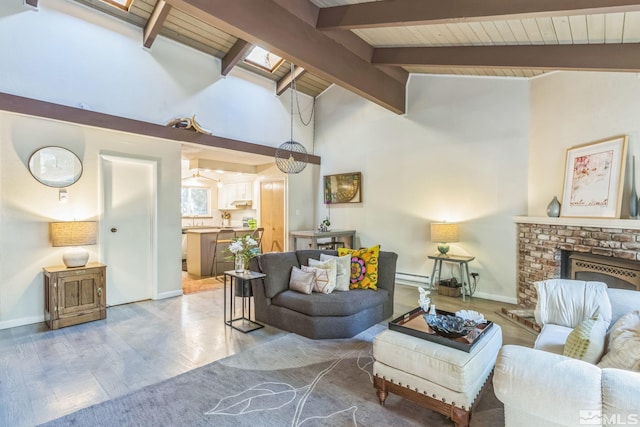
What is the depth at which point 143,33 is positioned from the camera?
454cm

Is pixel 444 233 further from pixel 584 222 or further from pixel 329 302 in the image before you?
pixel 329 302

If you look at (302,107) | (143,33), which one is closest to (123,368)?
(143,33)

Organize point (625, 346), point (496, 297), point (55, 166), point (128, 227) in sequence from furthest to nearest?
point (496, 297) < point (128, 227) < point (55, 166) < point (625, 346)

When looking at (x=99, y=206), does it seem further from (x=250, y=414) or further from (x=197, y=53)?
(x=250, y=414)

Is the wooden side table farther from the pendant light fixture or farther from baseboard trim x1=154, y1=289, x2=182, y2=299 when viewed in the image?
baseboard trim x1=154, y1=289, x2=182, y2=299

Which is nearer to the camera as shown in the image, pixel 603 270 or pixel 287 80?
pixel 603 270

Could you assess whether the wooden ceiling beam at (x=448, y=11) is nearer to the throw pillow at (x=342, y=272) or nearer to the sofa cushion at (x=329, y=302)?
the throw pillow at (x=342, y=272)

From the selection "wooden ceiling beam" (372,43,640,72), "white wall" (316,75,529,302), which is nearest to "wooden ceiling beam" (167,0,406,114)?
"wooden ceiling beam" (372,43,640,72)

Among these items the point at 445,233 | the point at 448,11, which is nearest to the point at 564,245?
the point at 445,233

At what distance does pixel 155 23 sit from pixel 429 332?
16.3 feet

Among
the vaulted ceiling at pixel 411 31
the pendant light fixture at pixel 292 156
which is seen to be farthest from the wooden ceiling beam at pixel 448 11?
the pendant light fixture at pixel 292 156

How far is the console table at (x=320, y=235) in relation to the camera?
6.25 m

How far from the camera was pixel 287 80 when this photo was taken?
631 cm

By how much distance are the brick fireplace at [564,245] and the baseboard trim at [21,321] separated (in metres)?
6.27
